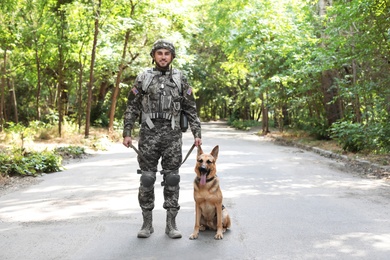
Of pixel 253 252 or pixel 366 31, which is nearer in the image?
pixel 253 252

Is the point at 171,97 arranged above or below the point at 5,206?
above

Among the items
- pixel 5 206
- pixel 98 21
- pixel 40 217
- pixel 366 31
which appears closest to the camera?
pixel 40 217

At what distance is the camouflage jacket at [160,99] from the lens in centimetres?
536

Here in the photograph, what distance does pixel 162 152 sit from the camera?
544 centimetres

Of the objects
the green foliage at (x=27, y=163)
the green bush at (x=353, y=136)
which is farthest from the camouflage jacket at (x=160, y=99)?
the green bush at (x=353, y=136)

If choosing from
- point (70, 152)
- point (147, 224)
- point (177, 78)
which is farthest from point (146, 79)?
point (70, 152)

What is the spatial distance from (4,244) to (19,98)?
32.5m

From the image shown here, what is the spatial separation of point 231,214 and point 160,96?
2306mm

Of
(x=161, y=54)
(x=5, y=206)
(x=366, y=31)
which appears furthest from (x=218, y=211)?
(x=366, y=31)

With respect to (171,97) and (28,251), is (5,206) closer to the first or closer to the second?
(28,251)

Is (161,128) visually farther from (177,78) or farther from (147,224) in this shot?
(147,224)

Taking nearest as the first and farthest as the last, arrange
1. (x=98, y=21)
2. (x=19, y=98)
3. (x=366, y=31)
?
(x=366, y=31), (x=98, y=21), (x=19, y=98)

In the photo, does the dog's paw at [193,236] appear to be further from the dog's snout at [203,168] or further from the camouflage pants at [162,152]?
the dog's snout at [203,168]

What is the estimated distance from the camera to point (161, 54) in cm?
540
